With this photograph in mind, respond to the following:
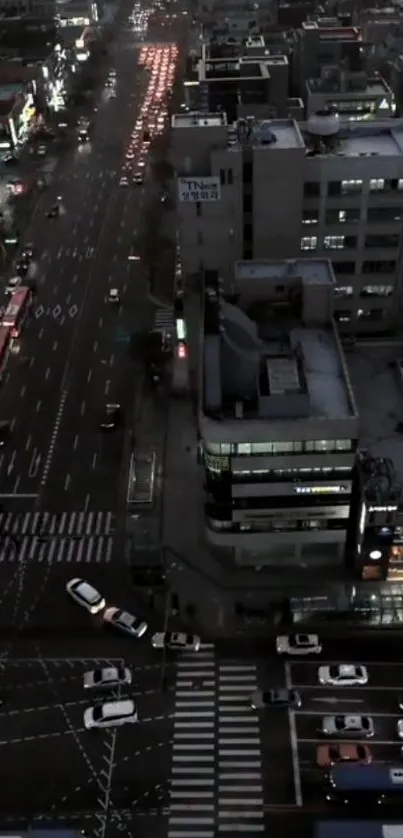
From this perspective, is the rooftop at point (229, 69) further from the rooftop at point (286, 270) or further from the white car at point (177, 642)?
the white car at point (177, 642)

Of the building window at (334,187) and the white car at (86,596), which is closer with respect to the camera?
the white car at (86,596)

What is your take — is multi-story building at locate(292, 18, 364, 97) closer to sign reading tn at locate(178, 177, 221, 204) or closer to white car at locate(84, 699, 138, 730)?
sign reading tn at locate(178, 177, 221, 204)

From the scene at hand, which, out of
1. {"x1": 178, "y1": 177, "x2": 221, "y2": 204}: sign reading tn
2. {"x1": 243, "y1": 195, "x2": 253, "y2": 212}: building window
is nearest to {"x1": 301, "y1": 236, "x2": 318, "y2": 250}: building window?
{"x1": 243, "y1": 195, "x2": 253, "y2": 212}: building window

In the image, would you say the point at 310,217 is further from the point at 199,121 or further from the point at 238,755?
the point at 238,755

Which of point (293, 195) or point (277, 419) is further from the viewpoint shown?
point (293, 195)

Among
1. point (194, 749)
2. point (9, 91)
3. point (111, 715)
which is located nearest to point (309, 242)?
point (111, 715)

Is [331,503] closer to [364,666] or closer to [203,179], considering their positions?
[364,666]

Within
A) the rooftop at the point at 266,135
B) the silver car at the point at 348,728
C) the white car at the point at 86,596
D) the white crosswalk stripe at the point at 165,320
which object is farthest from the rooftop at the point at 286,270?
the silver car at the point at 348,728
